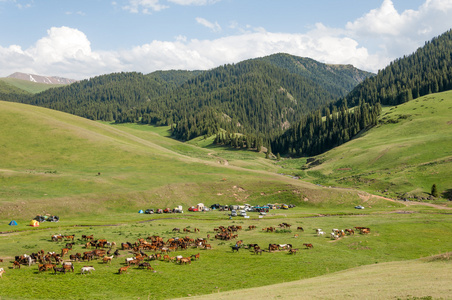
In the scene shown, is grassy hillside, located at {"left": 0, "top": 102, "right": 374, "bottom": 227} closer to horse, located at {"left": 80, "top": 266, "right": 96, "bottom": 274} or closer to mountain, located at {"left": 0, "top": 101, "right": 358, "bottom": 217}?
mountain, located at {"left": 0, "top": 101, "right": 358, "bottom": 217}

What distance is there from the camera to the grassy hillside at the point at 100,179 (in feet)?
223

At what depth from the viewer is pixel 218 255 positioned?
131 feet

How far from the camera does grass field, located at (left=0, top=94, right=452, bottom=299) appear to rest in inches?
1076

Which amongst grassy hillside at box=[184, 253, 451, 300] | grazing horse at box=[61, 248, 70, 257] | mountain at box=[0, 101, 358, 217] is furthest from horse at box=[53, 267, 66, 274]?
mountain at box=[0, 101, 358, 217]

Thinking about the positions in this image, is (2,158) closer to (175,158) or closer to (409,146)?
(175,158)

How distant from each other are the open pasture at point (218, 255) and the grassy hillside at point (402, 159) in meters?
42.3

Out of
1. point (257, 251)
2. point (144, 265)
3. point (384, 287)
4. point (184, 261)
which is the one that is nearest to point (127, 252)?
point (144, 265)

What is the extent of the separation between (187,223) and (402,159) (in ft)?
332

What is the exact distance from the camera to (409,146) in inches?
5251

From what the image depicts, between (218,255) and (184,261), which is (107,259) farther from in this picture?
(218,255)

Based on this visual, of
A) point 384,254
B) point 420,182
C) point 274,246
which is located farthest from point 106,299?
point 420,182

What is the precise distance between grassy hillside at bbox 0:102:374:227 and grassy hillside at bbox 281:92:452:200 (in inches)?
1101

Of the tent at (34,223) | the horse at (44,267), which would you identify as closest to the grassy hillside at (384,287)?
the horse at (44,267)

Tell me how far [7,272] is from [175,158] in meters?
90.0
